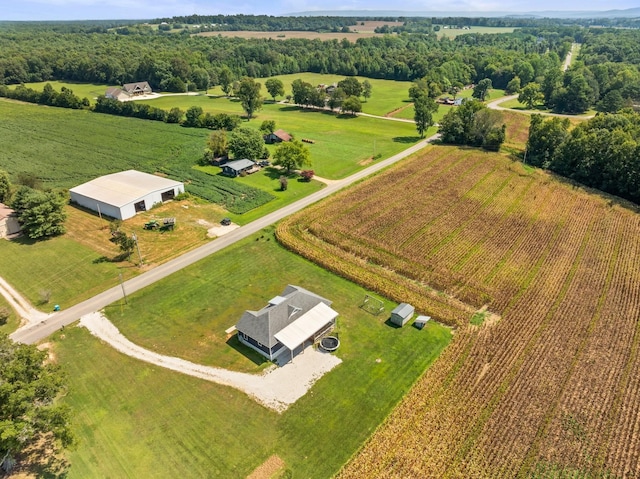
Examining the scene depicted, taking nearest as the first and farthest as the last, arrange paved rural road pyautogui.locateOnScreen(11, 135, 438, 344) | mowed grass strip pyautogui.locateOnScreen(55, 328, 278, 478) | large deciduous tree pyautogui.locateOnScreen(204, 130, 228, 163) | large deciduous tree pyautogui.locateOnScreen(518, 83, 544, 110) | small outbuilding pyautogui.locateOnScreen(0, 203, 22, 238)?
1. mowed grass strip pyautogui.locateOnScreen(55, 328, 278, 478)
2. paved rural road pyautogui.locateOnScreen(11, 135, 438, 344)
3. small outbuilding pyautogui.locateOnScreen(0, 203, 22, 238)
4. large deciduous tree pyautogui.locateOnScreen(204, 130, 228, 163)
5. large deciduous tree pyautogui.locateOnScreen(518, 83, 544, 110)

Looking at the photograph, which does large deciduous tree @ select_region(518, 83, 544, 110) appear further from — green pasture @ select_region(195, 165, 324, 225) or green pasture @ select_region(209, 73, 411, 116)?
green pasture @ select_region(195, 165, 324, 225)

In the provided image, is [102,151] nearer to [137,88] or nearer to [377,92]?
[137,88]

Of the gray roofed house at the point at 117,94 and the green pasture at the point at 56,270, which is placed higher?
the gray roofed house at the point at 117,94

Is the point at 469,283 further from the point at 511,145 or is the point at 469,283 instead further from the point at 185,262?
the point at 511,145

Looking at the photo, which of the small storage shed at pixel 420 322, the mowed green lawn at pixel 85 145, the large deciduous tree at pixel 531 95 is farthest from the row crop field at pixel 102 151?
the large deciduous tree at pixel 531 95

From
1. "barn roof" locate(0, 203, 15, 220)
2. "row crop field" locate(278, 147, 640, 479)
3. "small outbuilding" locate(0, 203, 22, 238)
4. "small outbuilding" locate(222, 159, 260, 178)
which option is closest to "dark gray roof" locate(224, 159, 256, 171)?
"small outbuilding" locate(222, 159, 260, 178)

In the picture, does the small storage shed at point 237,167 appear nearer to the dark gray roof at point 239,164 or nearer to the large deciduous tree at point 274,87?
the dark gray roof at point 239,164

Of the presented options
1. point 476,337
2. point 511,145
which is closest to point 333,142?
point 511,145
